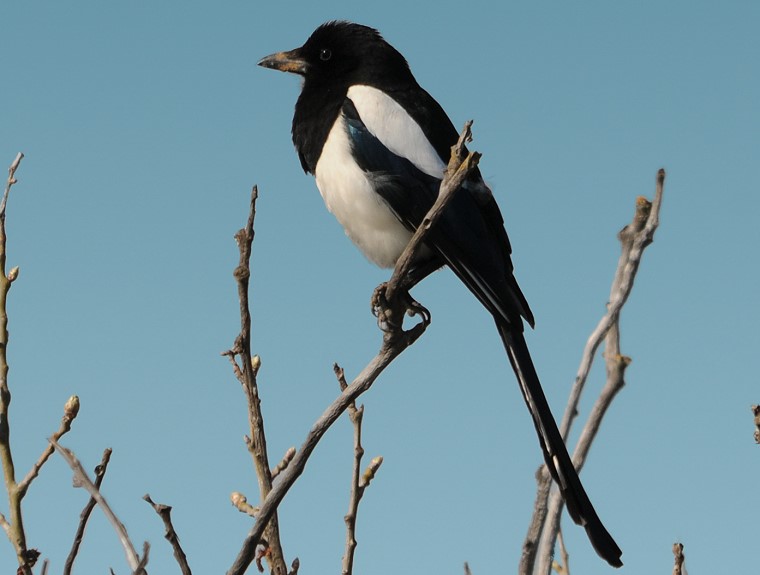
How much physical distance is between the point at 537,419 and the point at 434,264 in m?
0.67

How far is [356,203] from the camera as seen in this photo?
3.52 meters

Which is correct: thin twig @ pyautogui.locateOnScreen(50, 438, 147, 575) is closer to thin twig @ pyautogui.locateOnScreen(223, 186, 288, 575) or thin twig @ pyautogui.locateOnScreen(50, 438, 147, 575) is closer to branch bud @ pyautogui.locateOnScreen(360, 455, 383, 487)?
thin twig @ pyautogui.locateOnScreen(223, 186, 288, 575)

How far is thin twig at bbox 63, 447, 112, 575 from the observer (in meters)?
1.67

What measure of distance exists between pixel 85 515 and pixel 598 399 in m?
0.97

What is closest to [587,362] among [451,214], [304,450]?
[304,450]

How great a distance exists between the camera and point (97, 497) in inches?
67.9

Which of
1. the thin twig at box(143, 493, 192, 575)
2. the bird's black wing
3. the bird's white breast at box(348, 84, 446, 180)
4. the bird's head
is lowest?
the thin twig at box(143, 493, 192, 575)

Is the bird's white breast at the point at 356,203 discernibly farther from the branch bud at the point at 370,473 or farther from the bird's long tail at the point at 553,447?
the branch bud at the point at 370,473

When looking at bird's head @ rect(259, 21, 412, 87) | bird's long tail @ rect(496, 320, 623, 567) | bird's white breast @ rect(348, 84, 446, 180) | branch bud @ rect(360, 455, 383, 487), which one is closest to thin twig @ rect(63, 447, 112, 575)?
branch bud @ rect(360, 455, 383, 487)

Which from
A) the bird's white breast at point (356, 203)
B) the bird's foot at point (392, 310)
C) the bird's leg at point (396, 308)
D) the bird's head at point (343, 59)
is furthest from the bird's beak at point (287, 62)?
the bird's foot at point (392, 310)

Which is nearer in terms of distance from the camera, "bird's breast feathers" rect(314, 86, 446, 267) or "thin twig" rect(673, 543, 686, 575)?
"thin twig" rect(673, 543, 686, 575)

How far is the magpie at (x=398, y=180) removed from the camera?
329 centimetres

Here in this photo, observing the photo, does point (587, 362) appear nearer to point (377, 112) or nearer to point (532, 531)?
point (532, 531)

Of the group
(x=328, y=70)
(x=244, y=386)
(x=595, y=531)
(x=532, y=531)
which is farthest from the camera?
(x=328, y=70)
